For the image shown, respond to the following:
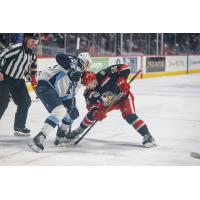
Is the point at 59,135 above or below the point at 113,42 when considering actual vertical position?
below

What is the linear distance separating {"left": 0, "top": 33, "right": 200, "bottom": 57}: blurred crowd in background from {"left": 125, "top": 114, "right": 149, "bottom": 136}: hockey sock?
2.02 feet

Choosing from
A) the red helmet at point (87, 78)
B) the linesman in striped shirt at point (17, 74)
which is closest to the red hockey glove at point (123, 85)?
the red helmet at point (87, 78)

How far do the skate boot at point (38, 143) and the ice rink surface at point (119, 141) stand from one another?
4 centimetres

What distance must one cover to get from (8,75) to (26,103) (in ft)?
0.86

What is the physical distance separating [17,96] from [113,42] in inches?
37.9

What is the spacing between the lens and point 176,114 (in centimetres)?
494

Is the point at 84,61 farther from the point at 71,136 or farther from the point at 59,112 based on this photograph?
the point at 71,136

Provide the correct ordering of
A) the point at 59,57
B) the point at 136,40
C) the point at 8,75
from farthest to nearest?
the point at 136,40, the point at 8,75, the point at 59,57

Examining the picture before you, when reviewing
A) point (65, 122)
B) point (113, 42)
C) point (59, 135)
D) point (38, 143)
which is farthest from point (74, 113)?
point (113, 42)

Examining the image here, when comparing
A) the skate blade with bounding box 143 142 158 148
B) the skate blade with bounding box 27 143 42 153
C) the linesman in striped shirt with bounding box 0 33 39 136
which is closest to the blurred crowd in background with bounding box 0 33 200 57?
the linesman in striped shirt with bounding box 0 33 39 136

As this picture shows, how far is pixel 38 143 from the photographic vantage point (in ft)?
15.0

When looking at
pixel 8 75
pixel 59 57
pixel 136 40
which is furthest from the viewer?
pixel 136 40
